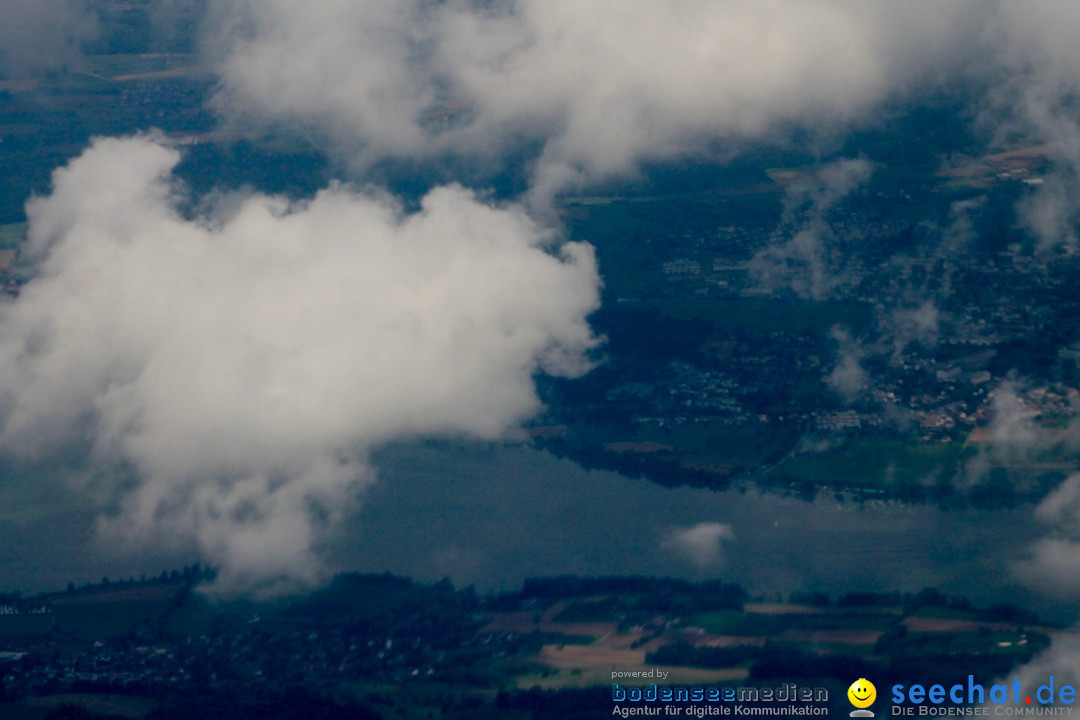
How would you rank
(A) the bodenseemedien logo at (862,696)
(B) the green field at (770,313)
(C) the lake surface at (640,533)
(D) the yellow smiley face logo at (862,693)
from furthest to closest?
(B) the green field at (770,313)
(C) the lake surface at (640,533)
(D) the yellow smiley face logo at (862,693)
(A) the bodenseemedien logo at (862,696)

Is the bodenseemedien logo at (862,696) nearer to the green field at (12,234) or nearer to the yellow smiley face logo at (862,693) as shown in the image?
the yellow smiley face logo at (862,693)

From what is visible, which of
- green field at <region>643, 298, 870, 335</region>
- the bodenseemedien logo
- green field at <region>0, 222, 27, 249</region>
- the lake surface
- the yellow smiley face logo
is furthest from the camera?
green field at <region>0, 222, 27, 249</region>

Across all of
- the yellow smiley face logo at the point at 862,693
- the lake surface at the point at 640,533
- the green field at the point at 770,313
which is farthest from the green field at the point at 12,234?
the yellow smiley face logo at the point at 862,693

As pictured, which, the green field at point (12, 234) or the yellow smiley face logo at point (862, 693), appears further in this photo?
the green field at point (12, 234)

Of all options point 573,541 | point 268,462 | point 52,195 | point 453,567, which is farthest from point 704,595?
point 52,195

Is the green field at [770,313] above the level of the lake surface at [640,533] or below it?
above

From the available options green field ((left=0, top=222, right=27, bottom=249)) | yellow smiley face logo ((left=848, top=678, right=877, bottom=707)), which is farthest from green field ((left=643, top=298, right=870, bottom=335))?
green field ((left=0, top=222, right=27, bottom=249))

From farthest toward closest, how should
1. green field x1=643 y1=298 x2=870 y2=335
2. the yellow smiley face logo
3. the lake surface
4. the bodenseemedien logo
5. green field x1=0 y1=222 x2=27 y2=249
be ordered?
green field x1=0 y1=222 x2=27 y2=249 → green field x1=643 y1=298 x2=870 y2=335 → the lake surface → the yellow smiley face logo → the bodenseemedien logo

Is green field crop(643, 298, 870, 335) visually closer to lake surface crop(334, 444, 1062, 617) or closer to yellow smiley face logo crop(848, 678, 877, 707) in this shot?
lake surface crop(334, 444, 1062, 617)
